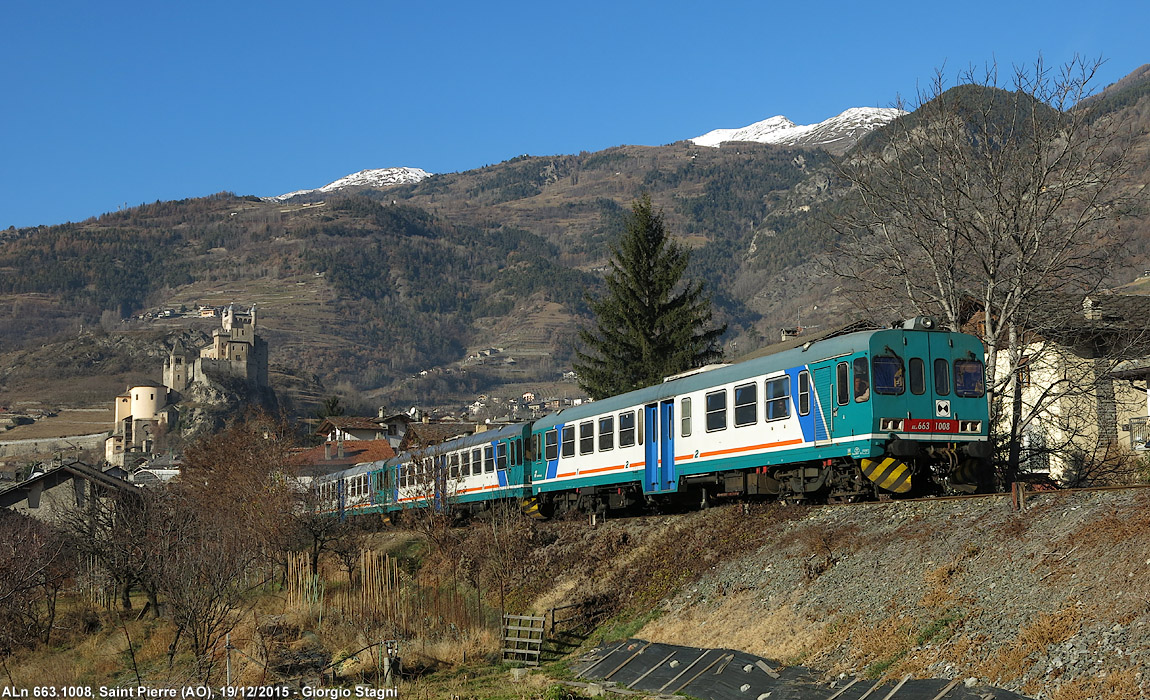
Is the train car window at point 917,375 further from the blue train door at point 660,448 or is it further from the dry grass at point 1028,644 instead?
the dry grass at point 1028,644

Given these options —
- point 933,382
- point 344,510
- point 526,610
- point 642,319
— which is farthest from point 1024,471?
point 344,510

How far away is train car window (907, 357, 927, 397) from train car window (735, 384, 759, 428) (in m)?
3.22

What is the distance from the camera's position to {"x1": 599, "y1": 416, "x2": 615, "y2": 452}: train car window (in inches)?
1117

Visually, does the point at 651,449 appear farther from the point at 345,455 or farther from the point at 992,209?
the point at 345,455

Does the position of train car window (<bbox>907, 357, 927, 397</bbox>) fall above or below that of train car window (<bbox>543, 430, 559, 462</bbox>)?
above

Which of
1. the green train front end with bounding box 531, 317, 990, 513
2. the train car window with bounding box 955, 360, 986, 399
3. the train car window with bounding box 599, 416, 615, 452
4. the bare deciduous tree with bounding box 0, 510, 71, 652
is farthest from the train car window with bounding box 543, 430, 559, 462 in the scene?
the bare deciduous tree with bounding box 0, 510, 71, 652

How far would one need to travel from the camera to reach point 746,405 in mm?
22656

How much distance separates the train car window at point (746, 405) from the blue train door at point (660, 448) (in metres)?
2.74

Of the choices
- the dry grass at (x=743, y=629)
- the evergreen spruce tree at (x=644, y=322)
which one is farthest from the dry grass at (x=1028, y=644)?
the evergreen spruce tree at (x=644, y=322)

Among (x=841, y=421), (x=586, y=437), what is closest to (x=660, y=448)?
(x=586, y=437)

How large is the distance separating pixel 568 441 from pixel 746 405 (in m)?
9.24

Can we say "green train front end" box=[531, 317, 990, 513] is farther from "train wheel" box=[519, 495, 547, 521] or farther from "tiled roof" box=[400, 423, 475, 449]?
"tiled roof" box=[400, 423, 475, 449]

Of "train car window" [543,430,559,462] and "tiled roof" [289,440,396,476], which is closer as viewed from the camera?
"train car window" [543,430,559,462]

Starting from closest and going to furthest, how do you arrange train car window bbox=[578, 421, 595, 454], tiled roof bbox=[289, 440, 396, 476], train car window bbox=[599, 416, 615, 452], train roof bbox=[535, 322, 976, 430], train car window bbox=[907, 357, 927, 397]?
train car window bbox=[907, 357, 927, 397]
train roof bbox=[535, 322, 976, 430]
train car window bbox=[599, 416, 615, 452]
train car window bbox=[578, 421, 595, 454]
tiled roof bbox=[289, 440, 396, 476]
